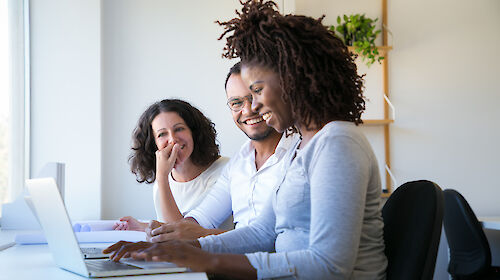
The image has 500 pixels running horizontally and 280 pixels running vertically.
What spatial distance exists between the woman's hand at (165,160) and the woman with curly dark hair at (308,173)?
0.88 meters

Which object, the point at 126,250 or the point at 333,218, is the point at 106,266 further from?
the point at 333,218

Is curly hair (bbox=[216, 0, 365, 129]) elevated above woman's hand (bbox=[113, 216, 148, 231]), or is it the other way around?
curly hair (bbox=[216, 0, 365, 129])

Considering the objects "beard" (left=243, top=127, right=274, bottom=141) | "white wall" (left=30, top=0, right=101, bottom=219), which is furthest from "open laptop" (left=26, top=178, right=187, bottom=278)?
"white wall" (left=30, top=0, right=101, bottom=219)

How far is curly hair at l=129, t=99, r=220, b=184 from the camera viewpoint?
242 cm

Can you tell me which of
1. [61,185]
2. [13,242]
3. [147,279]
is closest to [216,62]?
[61,185]

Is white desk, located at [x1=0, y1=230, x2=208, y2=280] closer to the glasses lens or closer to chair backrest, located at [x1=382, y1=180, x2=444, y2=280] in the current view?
chair backrest, located at [x1=382, y1=180, x2=444, y2=280]

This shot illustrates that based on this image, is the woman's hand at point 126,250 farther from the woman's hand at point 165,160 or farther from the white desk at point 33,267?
the woman's hand at point 165,160

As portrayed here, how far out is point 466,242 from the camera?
295cm

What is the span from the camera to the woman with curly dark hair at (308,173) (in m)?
1.03

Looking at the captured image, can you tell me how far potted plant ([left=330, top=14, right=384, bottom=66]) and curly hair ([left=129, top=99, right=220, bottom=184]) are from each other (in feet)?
5.23

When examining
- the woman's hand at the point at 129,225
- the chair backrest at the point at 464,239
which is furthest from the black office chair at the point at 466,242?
the woman's hand at the point at 129,225

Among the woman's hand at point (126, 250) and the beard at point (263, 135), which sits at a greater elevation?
the beard at point (263, 135)

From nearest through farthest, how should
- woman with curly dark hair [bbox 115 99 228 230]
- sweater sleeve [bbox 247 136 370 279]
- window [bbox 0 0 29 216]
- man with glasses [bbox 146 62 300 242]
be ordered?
sweater sleeve [bbox 247 136 370 279]
man with glasses [bbox 146 62 300 242]
woman with curly dark hair [bbox 115 99 228 230]
window [bbox 0 0 29 216]

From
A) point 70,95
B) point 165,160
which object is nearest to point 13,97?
point 70,95
